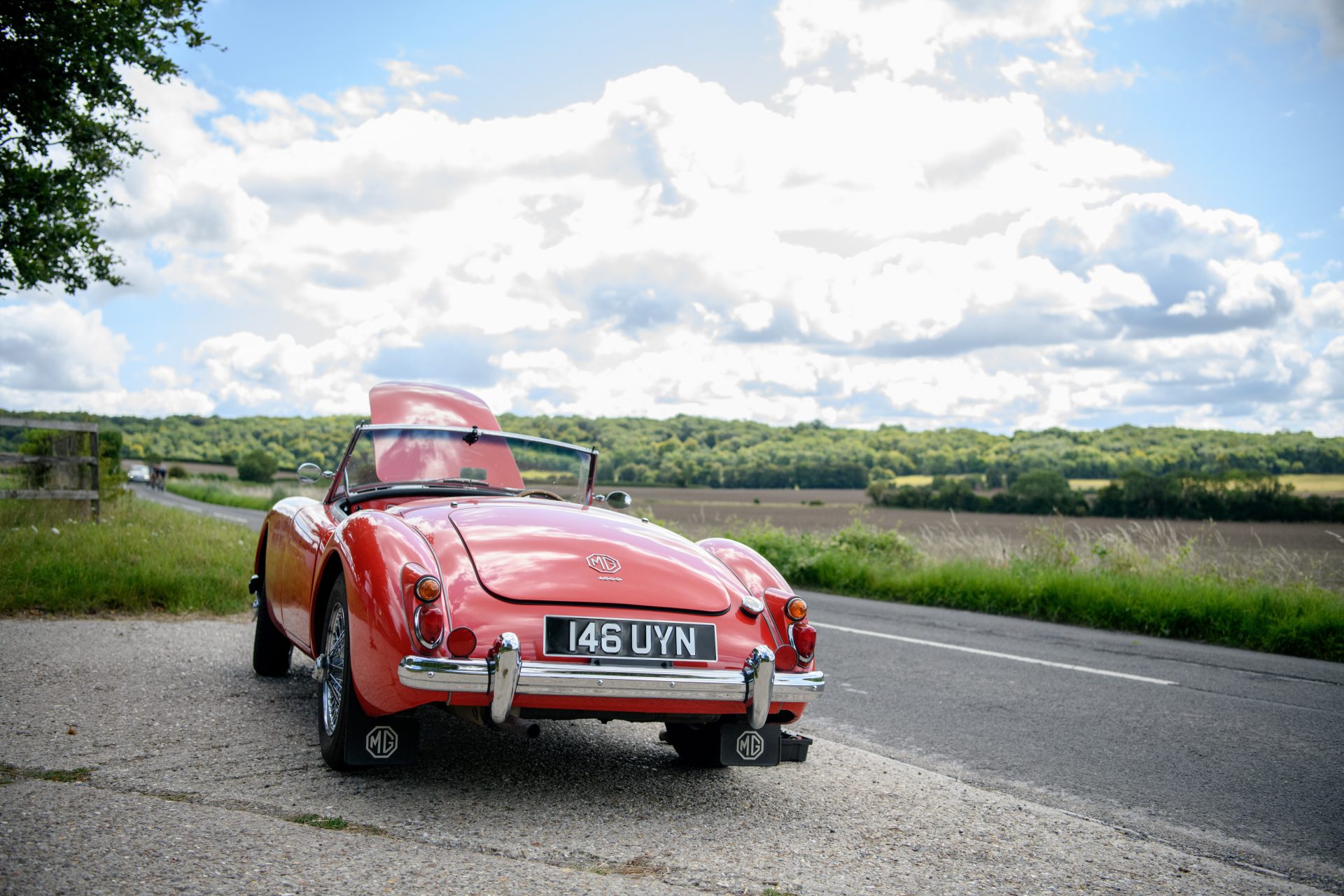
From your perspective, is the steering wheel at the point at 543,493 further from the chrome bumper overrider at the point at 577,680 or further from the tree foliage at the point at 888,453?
the tree foliage at the point at 888,453

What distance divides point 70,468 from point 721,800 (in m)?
12.3

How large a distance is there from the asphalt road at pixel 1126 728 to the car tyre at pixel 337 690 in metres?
2.64

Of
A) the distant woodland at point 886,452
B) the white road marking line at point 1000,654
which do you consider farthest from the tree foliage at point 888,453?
the white road marking line at point 1000,654

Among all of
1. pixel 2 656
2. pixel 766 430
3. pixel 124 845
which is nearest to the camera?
pixel 124 845

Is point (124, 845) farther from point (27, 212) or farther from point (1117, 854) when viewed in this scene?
point (27, 212)

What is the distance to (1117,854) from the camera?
3.61 meters

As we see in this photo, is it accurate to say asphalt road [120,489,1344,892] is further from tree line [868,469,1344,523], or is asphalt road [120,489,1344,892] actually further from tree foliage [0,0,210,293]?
tree line [868,469,1344,523]

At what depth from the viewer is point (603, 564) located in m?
4.04

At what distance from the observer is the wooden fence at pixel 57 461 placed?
12336 mm

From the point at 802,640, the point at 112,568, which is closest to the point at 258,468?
the point at 112,568

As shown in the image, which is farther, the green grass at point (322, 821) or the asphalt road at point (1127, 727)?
the asphalt road at point (1127, 727)

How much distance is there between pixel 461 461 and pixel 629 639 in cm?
214

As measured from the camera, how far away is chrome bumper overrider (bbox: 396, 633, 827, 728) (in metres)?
3.52

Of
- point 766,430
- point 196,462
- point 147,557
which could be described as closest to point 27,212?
point 147,557
